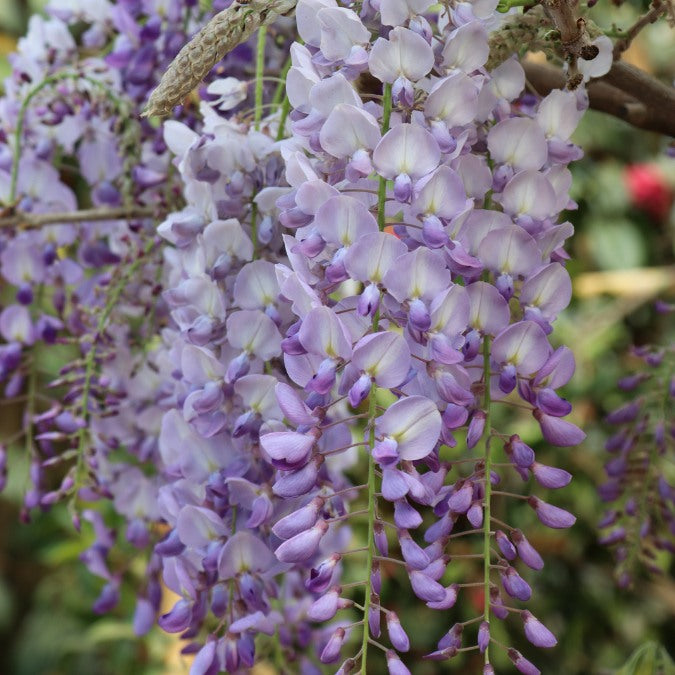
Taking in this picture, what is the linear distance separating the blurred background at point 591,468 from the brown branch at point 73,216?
0.69m

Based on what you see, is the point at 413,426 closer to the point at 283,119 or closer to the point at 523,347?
the point at 523,347

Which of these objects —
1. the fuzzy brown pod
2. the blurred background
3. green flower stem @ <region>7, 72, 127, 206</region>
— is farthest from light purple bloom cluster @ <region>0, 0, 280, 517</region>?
the blurred background

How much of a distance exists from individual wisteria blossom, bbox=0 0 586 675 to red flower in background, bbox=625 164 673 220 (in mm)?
1285

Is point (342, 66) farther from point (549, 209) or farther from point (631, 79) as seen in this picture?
point (631, 79)

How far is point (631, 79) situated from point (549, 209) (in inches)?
7.2

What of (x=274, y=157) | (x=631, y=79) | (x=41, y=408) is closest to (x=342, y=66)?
(x=274, y=157)

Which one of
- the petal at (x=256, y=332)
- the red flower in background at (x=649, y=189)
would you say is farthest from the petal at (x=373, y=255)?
the red flower in background at (x=649, y=189)

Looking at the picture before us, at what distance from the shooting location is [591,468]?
1.61m

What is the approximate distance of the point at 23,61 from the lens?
83 cm

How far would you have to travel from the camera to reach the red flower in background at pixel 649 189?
1789 millimetres

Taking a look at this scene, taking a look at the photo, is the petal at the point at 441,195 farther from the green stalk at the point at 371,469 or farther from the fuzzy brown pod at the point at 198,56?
the fuzzy brown pod at the point at 198,56

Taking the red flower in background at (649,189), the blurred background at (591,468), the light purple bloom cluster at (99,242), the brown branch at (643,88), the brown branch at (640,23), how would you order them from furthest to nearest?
the red flower in background at (649,189), the blurred background at (591,468), the light purple bloom cluster at (99,242), the brown branch at (643,88), the brown branch at (640,23)

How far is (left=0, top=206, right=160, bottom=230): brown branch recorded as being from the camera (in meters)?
0.77

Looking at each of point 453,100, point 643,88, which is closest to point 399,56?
point 453,100
